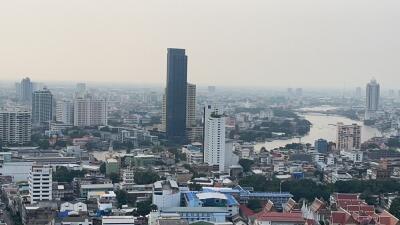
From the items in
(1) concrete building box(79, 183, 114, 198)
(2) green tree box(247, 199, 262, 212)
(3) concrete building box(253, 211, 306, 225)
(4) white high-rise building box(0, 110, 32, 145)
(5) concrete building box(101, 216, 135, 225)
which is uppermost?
(4) white high-rise building box(0, 110, 32, 145)

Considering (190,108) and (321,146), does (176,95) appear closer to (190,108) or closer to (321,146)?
(190,108)

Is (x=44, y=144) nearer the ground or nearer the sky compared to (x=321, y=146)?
nearer the ground

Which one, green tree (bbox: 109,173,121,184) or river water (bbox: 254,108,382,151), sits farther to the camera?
river water (bbox: 254,108,382,151)

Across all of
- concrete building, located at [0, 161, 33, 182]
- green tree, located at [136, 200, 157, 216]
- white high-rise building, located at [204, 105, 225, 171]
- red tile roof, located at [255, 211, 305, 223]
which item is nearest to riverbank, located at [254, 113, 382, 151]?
white high-rise building, located at [204, 105, 225, 171]

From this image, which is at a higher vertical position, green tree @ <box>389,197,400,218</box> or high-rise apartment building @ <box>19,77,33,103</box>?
high-rise apartment building @ <box>19,77,33,103</box>

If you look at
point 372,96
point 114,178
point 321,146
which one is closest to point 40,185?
point 114,178

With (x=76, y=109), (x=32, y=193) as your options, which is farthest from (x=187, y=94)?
(x=32, y=193)

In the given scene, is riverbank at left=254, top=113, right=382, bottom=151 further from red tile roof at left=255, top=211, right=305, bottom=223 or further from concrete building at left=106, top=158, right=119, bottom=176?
red tile roof at left=255, top=211, right=305, bottom=223

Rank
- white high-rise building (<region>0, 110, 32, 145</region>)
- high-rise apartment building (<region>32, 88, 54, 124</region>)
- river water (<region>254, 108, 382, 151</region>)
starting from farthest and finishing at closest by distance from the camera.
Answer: high-rise apartment building (<region>32, 88, 54, 124</region>) < river water (<region>254, 108, 382, 151</region>) < white high-rise building (<region>0, 110, 32, 145</region>)
